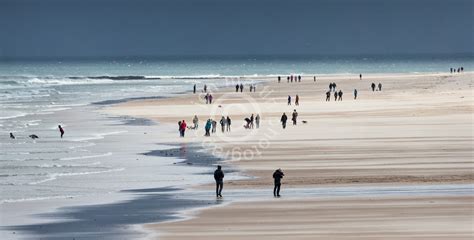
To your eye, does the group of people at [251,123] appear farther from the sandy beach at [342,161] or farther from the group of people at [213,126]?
the group of people at [213,126]

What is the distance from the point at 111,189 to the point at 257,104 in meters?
47.0

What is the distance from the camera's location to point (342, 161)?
35625mm

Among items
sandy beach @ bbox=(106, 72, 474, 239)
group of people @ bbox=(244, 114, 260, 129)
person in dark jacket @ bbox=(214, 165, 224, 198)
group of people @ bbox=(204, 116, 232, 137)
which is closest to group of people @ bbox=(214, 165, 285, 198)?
person in dark jacket @ bbox=(214, 165, 224, 198)

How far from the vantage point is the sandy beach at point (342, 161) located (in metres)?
22.2

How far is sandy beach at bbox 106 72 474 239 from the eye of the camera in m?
22.2

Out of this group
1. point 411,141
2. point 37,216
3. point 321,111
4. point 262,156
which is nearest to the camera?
point 37,216

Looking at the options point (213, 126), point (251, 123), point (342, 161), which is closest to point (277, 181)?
point (342, 161)

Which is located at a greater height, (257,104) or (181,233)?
(257,104)

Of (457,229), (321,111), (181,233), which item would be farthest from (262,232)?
(321,111)

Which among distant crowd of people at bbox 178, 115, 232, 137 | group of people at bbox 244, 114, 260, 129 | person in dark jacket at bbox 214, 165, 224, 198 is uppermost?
group of people at bbox 244, 114, 260, 129

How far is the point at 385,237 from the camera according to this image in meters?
20.8

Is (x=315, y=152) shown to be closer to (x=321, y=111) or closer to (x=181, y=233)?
(x=181, y=233)

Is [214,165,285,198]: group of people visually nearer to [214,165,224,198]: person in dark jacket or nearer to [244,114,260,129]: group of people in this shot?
[214,165,224,198]: person in dark jacket

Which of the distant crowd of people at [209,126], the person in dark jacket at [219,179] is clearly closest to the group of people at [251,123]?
the distant crowd of people at [209,126]
